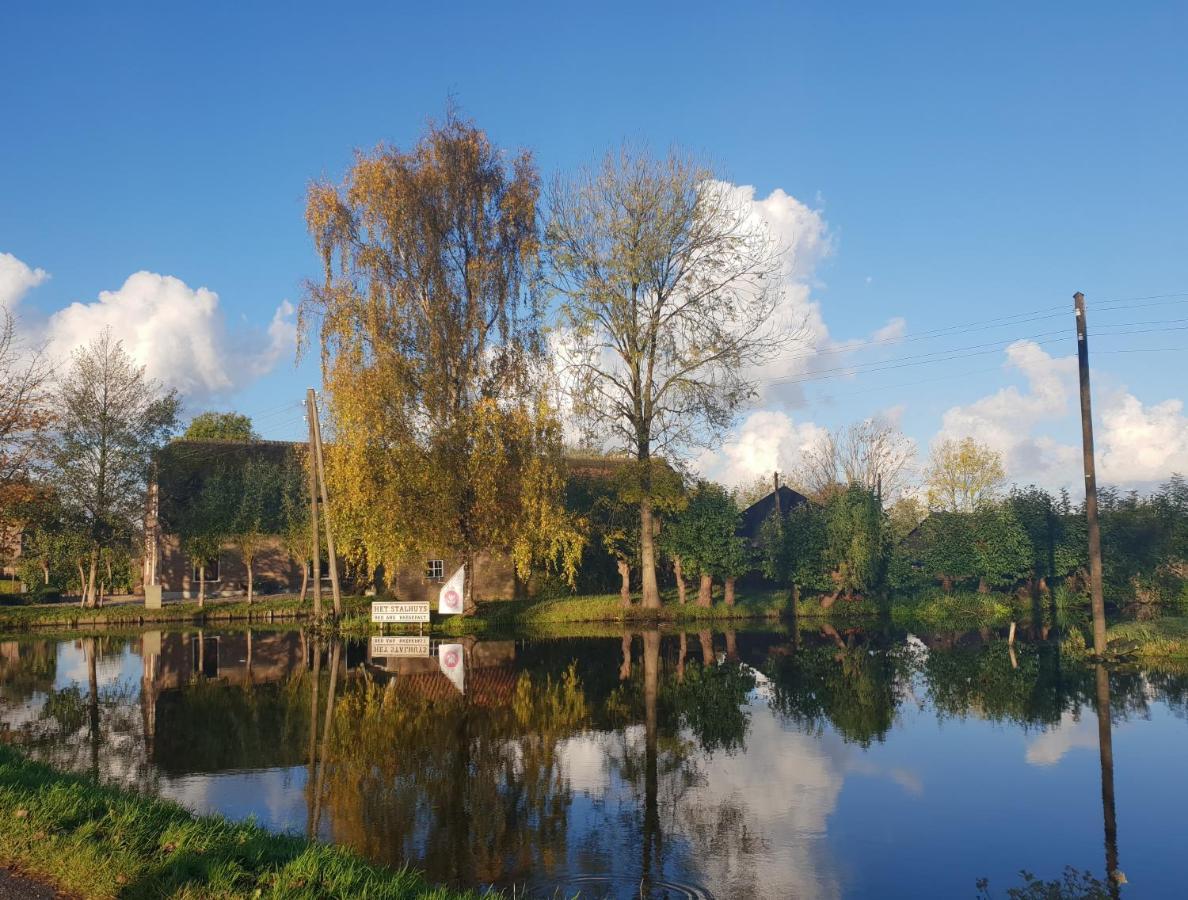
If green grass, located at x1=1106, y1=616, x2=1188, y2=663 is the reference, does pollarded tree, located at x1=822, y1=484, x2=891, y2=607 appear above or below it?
above

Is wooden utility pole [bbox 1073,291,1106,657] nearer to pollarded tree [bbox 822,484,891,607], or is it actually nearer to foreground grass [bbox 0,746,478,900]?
pollarded tree [bbox 822,484,891,607]

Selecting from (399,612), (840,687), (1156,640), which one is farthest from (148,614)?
(1156,640)

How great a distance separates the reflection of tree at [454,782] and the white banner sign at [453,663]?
219cm

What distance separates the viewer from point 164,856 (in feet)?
22.0

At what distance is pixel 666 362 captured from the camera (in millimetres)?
33781

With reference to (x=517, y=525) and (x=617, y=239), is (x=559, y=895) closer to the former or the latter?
(x=517, y=525)

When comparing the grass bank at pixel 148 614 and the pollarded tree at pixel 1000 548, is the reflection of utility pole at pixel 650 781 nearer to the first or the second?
the grass bank at pixel 148 614

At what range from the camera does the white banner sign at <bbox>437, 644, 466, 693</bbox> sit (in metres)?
19.6

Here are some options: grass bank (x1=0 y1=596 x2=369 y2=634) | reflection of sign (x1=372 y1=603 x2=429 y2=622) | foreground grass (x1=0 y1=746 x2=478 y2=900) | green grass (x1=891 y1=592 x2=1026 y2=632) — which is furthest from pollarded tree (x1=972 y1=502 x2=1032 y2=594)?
foreground grass (x1=0 y1=746 x2=478 y2=900)

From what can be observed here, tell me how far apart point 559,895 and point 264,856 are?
7.33 ft

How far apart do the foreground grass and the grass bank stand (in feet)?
92.0

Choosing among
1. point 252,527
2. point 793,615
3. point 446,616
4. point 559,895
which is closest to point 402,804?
point 559,895

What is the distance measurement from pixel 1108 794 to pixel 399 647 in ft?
64.7

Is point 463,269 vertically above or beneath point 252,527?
→ above
